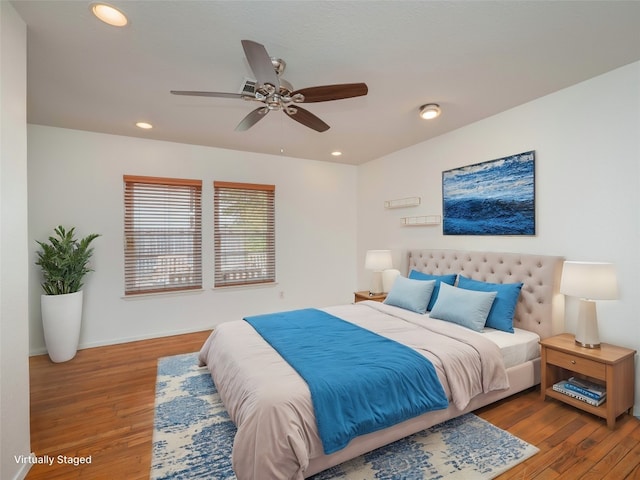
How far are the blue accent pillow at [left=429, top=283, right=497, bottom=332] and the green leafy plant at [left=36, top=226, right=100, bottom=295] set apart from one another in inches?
156

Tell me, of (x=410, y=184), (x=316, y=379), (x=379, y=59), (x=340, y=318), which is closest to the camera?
(x=316, y=379)

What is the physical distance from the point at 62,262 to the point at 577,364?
4.92 meters

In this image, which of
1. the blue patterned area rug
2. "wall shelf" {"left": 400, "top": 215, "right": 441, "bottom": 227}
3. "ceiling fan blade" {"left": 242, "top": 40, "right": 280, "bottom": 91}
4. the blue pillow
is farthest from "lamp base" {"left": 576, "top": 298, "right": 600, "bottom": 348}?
"ceiling fan blade" {"left": 242, "top": 40, "right": 280, "bottom": 91}

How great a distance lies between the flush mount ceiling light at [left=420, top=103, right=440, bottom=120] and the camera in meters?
2.93

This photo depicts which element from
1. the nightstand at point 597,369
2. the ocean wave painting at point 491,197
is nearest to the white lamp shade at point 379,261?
the ocean wave painting at point 491,197

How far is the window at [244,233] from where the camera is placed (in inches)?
176

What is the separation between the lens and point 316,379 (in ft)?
5.79

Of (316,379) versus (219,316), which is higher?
(316,379)

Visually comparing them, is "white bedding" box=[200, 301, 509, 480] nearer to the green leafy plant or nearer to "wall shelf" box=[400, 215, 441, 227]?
"wall shelf" box=[400, 215, 441, 227]

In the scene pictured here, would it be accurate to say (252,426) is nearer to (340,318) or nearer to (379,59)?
(340,318)

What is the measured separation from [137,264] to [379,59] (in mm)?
3782

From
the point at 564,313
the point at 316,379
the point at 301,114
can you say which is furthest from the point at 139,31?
the point at 564,313

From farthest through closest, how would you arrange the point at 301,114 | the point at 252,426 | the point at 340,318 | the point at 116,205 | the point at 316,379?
the point at 116,205 → the point at 340,318 → the point at 301,114 → the point at 316,379 → the point at 252,426

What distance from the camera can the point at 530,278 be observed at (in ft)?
9.31
